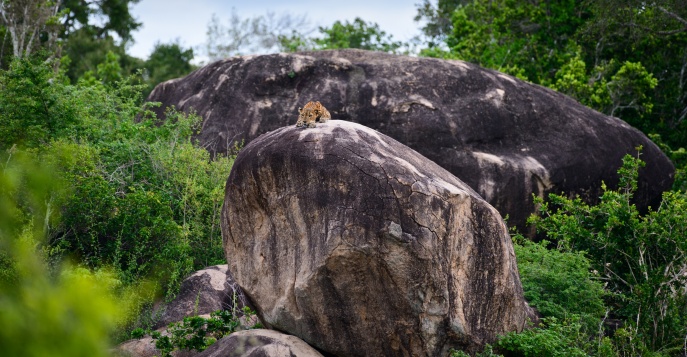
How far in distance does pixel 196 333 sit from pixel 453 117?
22.4 feet

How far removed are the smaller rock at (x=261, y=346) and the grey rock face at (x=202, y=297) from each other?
2725 mm

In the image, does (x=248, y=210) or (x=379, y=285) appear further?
(x=248, y=210)

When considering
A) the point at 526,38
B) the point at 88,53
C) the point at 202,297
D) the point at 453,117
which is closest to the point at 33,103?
the point at 202,297

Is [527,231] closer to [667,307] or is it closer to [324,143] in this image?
[667,307]

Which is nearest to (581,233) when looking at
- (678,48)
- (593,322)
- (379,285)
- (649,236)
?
(649,236)

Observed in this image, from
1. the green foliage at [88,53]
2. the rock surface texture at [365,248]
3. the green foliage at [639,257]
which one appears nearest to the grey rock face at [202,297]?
the rock surface texture at [365,248]

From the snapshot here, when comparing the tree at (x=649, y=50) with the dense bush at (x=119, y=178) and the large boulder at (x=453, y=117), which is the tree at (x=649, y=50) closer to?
the large boulder at (x=453, y=117)

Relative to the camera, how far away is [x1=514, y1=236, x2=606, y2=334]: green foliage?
10695 mm

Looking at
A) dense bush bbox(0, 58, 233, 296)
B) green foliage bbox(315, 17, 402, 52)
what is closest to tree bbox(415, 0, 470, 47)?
green foliage bbox(315, 17, 402, 52)

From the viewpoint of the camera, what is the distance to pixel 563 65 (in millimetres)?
21922

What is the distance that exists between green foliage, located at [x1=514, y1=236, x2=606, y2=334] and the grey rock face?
12.1 feet

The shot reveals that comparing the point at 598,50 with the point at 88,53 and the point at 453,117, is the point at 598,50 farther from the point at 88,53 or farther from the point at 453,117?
the point at 88,53

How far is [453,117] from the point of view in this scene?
15055 mm

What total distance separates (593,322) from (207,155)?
6.56m
